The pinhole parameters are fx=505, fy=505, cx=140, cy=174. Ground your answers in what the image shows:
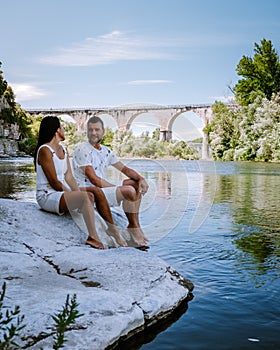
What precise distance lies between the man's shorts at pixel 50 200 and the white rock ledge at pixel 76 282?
78mm

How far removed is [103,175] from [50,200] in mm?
895

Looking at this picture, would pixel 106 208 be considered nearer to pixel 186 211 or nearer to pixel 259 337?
pixel 259 337

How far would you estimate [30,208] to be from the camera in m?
5.16

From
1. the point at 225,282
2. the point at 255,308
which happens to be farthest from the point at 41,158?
the point at 255,308

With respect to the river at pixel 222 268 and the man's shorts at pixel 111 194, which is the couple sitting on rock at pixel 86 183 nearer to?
the man's shorts at pixel 111 194

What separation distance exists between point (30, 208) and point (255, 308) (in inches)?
98.0

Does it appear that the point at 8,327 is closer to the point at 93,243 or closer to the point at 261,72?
the point at 93,243

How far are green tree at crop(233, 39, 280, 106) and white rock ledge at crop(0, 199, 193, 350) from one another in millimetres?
44595

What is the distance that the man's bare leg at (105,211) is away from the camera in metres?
5.17

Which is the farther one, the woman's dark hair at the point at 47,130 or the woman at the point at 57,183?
the woman's dark hair at the point at 47,130

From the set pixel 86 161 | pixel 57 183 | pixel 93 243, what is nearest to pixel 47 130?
pixel 57 183

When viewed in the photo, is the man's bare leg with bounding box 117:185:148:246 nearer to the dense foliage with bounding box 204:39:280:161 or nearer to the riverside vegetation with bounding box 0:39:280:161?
the riverside vegetation with bounding box 0:39:280:161

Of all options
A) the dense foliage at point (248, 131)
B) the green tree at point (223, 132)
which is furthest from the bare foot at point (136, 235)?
the green tree at point (223, 132)

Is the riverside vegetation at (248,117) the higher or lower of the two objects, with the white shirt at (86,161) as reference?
higher
